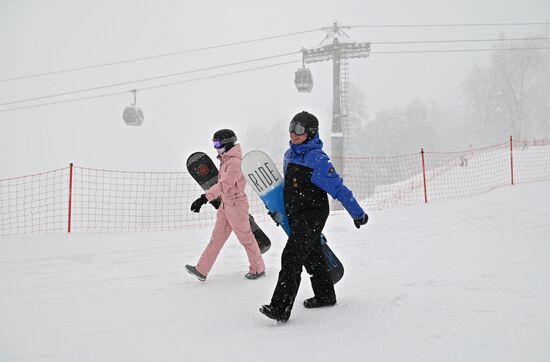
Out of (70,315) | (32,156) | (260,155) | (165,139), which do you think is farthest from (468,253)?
(165,139)

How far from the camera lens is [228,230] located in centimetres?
448

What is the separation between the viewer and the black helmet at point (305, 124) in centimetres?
312

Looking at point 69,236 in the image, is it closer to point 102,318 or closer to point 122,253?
point 122,253

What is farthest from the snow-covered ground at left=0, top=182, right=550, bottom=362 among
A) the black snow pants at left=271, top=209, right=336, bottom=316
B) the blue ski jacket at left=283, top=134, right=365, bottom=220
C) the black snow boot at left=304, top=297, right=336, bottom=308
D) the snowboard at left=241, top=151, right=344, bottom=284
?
the blue ski jacket at left=283, top=134, right=365, bottom=220

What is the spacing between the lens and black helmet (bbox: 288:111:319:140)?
3.12 metres

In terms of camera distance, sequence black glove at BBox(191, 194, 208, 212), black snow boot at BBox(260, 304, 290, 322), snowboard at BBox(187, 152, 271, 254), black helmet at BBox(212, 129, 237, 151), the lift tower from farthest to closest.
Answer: the lift tower < snowboard at BBox(187, 152, 271, 254) < black helmet at BBox(212, 129, 237, 151) < black glove at BBox(191, 194, 208, 212) < black snow boot at BBox(260, 304, 290, 322)

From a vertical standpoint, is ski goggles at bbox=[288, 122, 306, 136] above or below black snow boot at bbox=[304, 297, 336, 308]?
above

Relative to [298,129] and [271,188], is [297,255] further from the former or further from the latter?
[298,129]

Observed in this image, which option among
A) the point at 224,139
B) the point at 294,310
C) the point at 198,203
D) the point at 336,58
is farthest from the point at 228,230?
the point at 336,58

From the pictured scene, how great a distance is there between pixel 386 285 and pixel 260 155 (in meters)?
1.73

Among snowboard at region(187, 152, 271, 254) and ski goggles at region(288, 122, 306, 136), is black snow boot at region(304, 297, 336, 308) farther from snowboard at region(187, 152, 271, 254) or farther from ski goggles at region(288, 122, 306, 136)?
snowboard at region(187, 152, 271, 254)

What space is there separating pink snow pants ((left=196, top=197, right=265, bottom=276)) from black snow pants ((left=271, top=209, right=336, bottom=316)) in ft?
4.02

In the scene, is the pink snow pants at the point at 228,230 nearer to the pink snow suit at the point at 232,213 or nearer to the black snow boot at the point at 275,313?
the pink snow suit at the point at 232,213

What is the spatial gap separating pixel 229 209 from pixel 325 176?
1.59m
